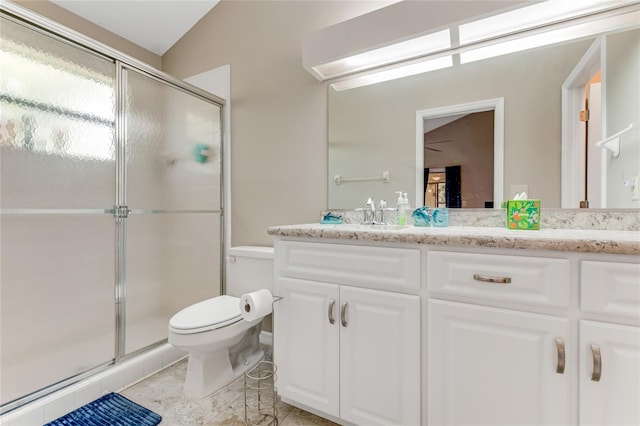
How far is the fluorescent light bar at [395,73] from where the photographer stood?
61.7 inches

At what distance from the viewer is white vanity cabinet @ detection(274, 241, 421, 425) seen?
1.11 meters

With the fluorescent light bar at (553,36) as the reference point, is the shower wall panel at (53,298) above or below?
below

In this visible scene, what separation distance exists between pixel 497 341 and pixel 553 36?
4.50ft

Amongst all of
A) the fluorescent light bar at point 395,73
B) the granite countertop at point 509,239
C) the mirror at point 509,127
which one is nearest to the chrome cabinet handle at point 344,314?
the granite countertop at point 509,239

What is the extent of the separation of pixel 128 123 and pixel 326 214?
4.23ft

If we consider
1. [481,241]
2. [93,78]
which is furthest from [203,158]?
[481,241]

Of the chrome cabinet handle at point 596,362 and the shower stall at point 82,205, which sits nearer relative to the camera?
the chrome cabinet handle at point 596,362

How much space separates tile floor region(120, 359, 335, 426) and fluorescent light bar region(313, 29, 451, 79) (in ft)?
6.05

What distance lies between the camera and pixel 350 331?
1218 mm

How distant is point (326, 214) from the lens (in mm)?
1854

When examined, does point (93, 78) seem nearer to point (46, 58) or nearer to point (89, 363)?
point (46, 58)

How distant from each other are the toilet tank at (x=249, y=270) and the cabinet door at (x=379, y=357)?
30.0 inches

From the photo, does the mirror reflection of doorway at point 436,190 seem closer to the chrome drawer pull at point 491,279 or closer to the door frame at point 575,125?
the door frame at point 575,125

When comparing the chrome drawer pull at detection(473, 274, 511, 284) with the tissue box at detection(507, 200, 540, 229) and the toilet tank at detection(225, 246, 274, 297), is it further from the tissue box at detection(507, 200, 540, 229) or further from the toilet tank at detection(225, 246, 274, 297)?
the toilet tank at detection(225, 246, 274, 297)
